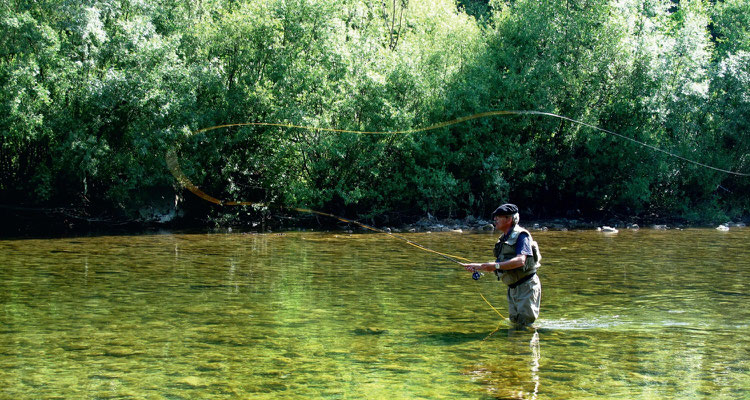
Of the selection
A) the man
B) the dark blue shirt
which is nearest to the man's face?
the man

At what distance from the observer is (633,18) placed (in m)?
27.9

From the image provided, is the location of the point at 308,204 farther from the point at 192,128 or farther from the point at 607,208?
the point at 607,208

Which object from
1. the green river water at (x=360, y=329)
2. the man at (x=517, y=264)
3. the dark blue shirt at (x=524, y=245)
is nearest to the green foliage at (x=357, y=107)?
the green river water at (x=360, y=329)

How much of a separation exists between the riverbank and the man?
15361 mm

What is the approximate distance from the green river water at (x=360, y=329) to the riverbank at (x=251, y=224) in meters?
7.90

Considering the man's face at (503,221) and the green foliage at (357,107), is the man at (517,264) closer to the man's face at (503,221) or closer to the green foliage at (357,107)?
the man's face at (503,221)

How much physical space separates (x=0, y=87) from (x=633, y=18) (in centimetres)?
2272

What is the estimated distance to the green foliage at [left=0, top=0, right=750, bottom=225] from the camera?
77.0 ft

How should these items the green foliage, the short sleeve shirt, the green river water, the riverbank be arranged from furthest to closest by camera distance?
1. the riverbank
2. the green foliage
3. the short sleeve shirt
4. the green river water

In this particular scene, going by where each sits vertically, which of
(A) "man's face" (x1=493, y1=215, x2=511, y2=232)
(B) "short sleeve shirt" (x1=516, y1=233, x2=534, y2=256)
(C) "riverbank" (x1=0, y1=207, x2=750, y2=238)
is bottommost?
(C) "riverbank" (x1=0, y1=207, x2=750, y2=238)

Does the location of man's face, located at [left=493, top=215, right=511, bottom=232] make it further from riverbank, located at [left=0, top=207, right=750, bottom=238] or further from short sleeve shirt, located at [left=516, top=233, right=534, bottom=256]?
riverbank, located at [left=0, top=207, right=750, bottom=238]

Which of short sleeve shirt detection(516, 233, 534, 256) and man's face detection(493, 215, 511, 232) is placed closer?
short sleeve shirt detection(516, 233, 534, 256)

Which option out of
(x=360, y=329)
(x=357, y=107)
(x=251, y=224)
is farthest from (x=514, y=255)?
(x=251, y=224)

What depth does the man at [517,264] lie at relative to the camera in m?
8.05
